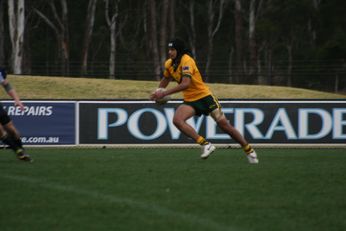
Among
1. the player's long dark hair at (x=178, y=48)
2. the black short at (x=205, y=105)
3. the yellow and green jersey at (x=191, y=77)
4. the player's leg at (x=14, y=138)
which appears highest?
the player's long dark hair at (x=178, y=48)

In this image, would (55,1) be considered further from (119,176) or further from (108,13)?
(119,176)

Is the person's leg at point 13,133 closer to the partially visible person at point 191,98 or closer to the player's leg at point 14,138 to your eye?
the player's leg at point 14,138

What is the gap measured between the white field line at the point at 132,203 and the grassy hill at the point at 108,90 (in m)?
17.0

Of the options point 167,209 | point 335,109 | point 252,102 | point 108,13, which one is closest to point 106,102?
point 252,102

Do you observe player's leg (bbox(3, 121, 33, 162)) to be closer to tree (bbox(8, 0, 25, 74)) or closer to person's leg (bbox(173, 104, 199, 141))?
person's leg (bbox(173, 104, 199, 141))

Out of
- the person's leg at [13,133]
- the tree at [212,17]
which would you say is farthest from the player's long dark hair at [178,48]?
the tree at [212,17]

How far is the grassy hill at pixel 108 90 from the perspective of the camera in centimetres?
2756

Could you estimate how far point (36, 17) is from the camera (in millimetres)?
61375

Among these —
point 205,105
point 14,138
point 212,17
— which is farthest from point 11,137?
point 212,17

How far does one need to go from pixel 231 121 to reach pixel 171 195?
9991 mm

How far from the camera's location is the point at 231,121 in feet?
61.1

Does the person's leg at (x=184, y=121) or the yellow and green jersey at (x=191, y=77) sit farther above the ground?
the yellow and green jersey at (x=191, y=77)

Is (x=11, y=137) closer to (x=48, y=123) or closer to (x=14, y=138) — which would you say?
(x=14, y=138)

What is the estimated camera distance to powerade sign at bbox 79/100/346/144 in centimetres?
1855
